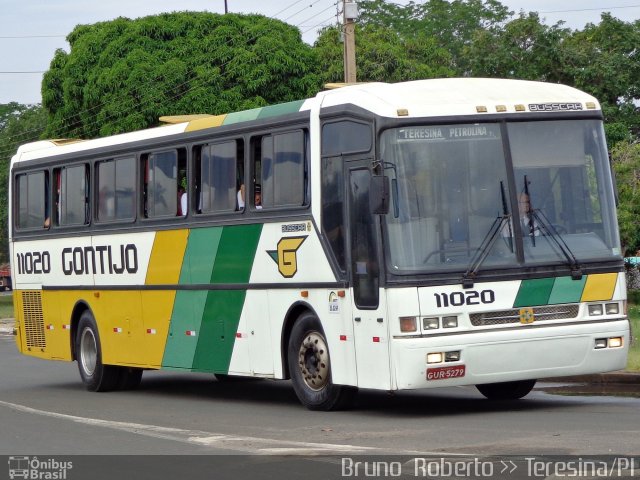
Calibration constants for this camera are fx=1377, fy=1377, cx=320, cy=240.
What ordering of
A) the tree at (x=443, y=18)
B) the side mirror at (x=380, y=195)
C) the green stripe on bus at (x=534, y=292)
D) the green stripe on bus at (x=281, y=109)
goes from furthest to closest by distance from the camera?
the tree at (x=443, y=18), the green stripe on bus at (x=281, y=109), the green stripe on bus at (x=534, y=292), the side mirror at (x=380, y=195)

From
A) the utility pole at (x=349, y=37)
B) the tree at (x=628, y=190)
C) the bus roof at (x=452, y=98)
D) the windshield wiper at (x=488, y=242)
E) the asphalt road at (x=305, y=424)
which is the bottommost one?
the asphalt road at (x=305, y=424)

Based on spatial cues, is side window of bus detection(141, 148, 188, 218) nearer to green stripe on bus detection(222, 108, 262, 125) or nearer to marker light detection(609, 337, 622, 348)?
green stripe on bus detection(222, 108, 262, 125)

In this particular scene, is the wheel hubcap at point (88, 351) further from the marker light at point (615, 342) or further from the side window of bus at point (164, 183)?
the marker light at point (615, 342)

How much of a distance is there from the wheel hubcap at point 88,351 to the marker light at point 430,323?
8.09 m

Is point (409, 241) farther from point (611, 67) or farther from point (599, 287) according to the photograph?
point (611, 67)

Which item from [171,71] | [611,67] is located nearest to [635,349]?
[171,71]

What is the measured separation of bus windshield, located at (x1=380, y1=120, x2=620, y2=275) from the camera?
525 inches

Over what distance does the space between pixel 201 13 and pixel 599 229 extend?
37.8 metres

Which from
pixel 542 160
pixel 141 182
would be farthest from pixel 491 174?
pixel 141 182

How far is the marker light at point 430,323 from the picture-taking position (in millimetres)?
13094

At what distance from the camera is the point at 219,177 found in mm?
16453

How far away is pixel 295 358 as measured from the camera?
14.9m

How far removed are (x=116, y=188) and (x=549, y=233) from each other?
291 inches

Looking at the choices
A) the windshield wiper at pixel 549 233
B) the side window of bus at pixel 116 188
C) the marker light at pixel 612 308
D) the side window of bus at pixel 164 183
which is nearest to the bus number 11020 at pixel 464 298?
the windshield wiper at pixel 549 233
